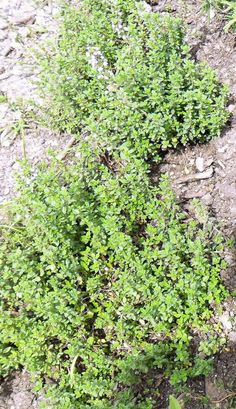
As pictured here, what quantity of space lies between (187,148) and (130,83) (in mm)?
663

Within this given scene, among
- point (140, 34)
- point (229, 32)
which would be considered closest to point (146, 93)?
point (140, 34)

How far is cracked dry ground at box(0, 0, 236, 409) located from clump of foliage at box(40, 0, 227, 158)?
17 centimetres

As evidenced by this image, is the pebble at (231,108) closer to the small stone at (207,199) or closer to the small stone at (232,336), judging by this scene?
the small stone at (207,199)

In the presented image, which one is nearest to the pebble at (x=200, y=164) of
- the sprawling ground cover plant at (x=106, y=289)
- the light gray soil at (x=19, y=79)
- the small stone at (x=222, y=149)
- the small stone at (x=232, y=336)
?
the small stone at (x=222, y=149)

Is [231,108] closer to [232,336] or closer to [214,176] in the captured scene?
A: [214,176]

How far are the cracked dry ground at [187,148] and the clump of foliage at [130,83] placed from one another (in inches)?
6.8

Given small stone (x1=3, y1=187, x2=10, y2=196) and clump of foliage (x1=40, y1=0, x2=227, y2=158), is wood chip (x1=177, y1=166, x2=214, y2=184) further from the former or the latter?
small stone (x1=3, y1=187, x2=10, y2=196)

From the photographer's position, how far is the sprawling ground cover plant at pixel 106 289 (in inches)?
126

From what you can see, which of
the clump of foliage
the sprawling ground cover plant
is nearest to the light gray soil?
the clump of foliage

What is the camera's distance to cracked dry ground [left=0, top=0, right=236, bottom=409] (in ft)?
10.5

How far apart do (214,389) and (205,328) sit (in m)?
0.35

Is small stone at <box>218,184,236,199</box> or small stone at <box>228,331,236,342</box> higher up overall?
small stone at <box>218,184,236,199</box>

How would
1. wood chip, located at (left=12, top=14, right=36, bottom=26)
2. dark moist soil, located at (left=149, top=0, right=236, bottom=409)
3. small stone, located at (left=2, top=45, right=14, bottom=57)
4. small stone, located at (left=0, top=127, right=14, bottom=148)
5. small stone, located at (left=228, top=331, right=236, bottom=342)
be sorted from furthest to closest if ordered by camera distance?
wood chip, located at (left=12, top=14, right=36, bottom=26) < small stone, located at (left=2, top=45, right=14, bottom=57) < small stone, located at (left=0, top=127, right=14, bottom=148) < small stone, located at (left=228, top=331, right=236, bottom=342) < dark moist soil, located at (left=149, top=0, right=236, bottom=409)

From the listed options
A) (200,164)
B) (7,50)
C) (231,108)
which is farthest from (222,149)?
(7,50)
